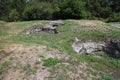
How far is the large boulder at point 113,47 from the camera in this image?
1698cm

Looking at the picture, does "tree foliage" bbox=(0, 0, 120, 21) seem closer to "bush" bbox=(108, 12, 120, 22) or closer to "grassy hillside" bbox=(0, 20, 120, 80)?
"bush" bbox=(108, 12, 120, 22)

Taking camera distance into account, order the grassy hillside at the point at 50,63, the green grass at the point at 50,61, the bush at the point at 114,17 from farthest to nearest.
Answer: the bush at the point at 114,17 < the green grass at the point at 50,61 < the grassy hillside at the point at 50,63

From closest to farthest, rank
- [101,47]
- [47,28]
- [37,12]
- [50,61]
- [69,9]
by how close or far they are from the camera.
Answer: [50,61] → [101,47] → [47,28] → [69,9] → [37,12]

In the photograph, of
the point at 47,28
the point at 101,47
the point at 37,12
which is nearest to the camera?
the point at 101,47

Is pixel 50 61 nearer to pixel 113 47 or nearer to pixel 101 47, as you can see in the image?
pixel 101 47

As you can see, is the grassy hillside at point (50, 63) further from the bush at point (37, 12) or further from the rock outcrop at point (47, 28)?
the bush at point (37, 12)

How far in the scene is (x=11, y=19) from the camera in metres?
44.9

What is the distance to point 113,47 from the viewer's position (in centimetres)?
1731

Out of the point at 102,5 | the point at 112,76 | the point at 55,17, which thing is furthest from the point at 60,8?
the point at 112,76

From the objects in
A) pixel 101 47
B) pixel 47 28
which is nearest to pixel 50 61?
pixel 101 47

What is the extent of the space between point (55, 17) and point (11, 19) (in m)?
12.9

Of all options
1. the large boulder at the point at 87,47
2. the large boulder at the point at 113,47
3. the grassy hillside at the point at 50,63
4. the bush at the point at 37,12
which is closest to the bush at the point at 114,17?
the bush at the point at 37,12

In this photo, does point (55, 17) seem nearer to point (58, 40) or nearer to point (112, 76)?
point (58, 40)

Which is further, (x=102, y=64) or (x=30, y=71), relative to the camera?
(x=102, y=64)
